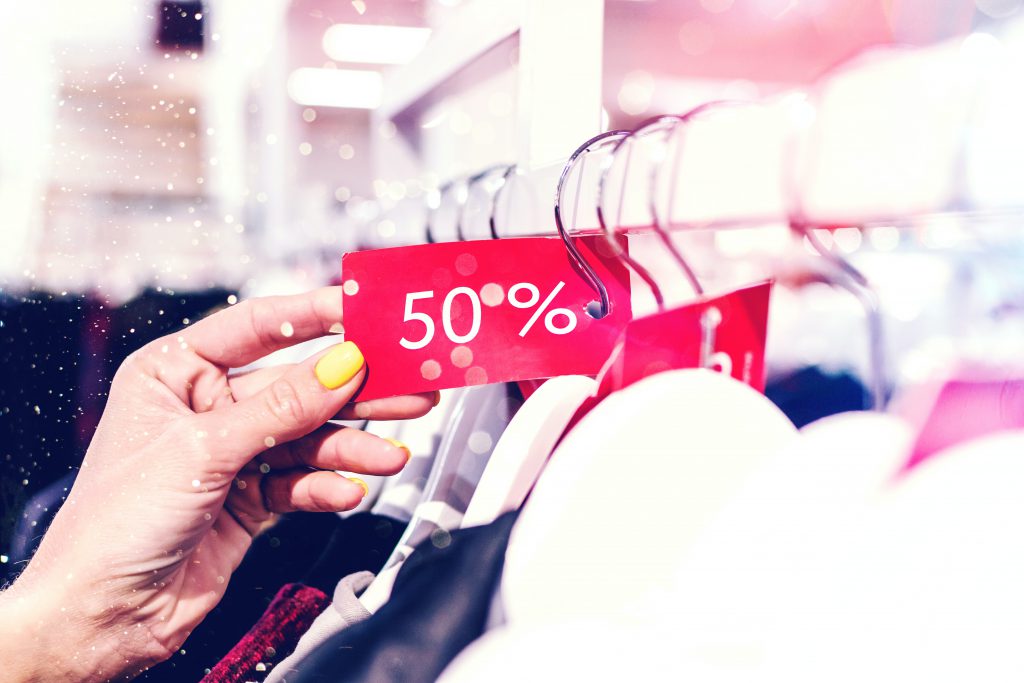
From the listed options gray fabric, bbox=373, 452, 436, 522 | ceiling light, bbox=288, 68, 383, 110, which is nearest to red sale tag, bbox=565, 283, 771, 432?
gray fabric, bbox=373, 452, 436, 522

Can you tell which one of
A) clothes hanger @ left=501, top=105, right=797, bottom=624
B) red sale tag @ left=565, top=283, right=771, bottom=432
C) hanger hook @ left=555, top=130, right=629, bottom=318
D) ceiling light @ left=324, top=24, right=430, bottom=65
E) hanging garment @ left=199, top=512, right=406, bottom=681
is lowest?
hanging garment @ left=199, top=512, right=406, bottom=681

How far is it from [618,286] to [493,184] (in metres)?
0.15

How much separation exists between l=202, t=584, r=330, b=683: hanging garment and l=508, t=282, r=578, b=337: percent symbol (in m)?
0.26

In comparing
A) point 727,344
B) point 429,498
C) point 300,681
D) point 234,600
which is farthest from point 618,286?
point 234,600

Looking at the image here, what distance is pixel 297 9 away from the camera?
104cm

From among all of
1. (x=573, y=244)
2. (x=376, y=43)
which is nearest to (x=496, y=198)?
(x=573, y=244)

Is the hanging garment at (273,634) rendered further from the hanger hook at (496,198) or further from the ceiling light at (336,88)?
the ceiling light at (336,88)

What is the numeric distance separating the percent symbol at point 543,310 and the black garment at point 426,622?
0.12m

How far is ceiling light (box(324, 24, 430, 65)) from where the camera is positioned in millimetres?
1059

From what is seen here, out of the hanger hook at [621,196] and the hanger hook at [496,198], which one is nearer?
the hanger hook at [621,196]

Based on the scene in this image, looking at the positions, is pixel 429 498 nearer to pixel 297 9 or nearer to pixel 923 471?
pixel 923 471

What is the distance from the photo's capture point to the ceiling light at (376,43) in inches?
41.7

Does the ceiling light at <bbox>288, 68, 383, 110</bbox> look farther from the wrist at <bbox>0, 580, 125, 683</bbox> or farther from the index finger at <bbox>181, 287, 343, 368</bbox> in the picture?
the wrist at <bbox>0, 580, 125, 683</bbox>

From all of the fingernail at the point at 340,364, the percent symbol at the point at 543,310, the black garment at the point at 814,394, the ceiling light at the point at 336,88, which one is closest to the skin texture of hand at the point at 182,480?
the fingernail at the point at 340,364
